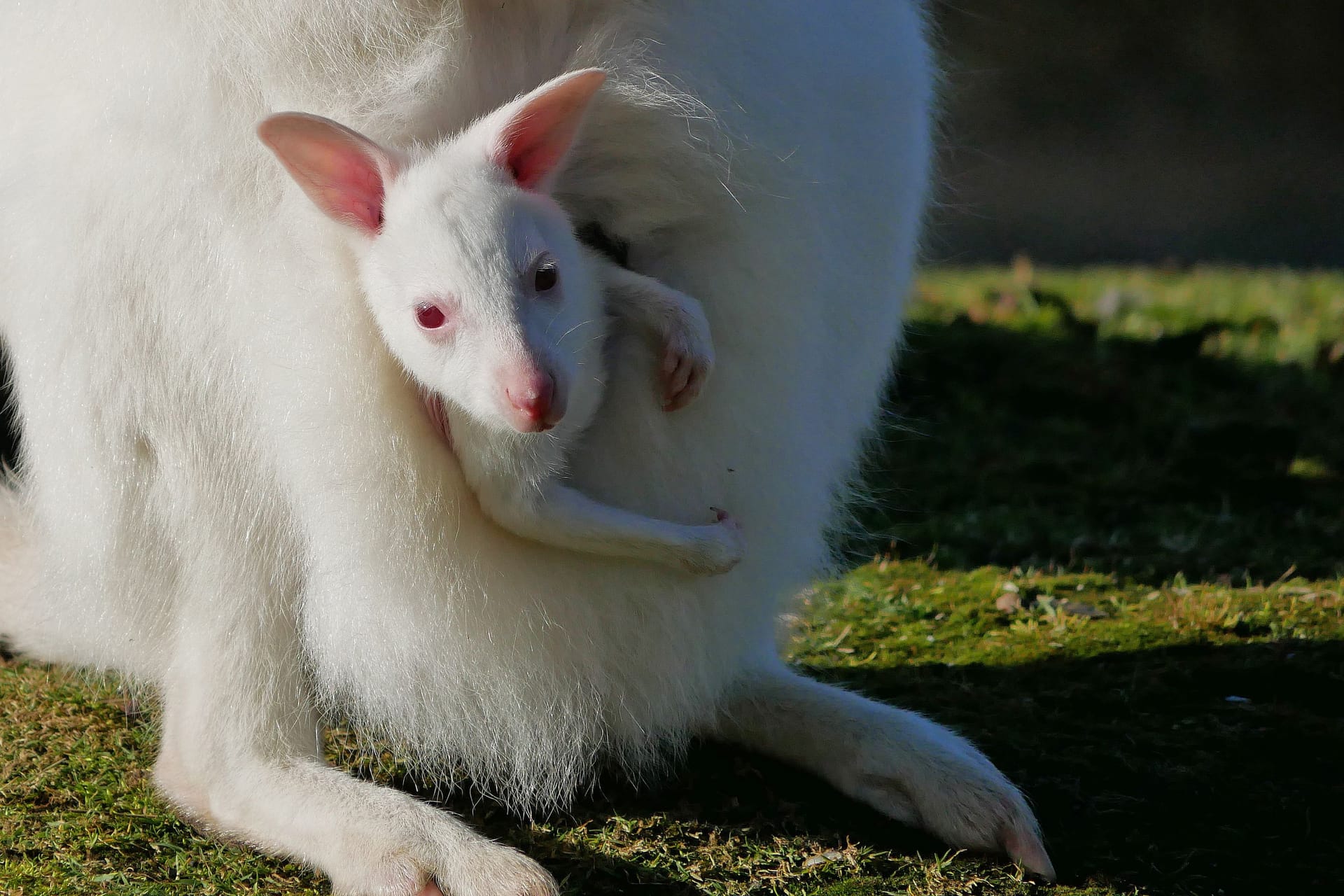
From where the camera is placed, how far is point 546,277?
1719 millimetres

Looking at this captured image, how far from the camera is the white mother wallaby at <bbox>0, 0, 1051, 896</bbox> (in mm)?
1822

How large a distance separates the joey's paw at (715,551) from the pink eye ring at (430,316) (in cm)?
46

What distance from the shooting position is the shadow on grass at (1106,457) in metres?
3.44

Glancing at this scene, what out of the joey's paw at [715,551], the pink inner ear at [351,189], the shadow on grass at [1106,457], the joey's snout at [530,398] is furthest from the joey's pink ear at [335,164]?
the shadow on grass at [1106,457]

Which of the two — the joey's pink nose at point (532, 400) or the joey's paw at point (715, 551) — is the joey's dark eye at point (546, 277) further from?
the joey's paw at point (715, 551)

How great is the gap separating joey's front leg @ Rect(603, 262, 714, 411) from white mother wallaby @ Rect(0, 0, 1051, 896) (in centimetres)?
5

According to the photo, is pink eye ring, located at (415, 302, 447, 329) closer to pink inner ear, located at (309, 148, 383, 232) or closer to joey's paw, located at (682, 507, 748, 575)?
pink inner ear, located at (309, 148, 383, 232)

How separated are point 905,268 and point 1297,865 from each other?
111 cm

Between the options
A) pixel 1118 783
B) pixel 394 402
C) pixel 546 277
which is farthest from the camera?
pixel 1118 783

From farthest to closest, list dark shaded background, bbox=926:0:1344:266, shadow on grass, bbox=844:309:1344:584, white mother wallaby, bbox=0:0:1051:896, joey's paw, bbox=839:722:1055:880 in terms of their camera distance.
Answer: dark shaded background, bbox=926:0:1344:266, shadow on grass, bbox=844:309:1344:584, joey's paw, bbox=839:722:1055:880, white mother wallaby, bbox=0:0:1051:896

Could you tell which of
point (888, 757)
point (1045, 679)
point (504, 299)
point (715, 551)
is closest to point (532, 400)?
point (504, 299)

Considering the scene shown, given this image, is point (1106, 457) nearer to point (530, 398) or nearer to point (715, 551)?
point (715, 551)

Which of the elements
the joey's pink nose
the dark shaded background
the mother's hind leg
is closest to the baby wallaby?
the joey's pink nose

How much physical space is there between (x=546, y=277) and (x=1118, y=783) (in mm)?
1273
